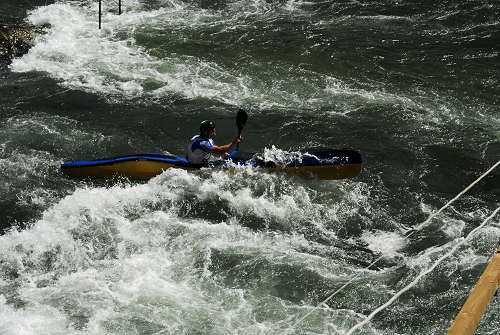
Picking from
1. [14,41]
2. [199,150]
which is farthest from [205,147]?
[14,41]

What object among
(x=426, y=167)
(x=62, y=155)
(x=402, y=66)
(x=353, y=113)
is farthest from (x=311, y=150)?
(x=402, y=66)

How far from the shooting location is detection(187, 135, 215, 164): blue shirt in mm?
8641

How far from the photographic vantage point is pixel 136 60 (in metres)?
12.8

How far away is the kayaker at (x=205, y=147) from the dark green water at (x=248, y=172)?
0.22 m

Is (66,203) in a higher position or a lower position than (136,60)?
lower

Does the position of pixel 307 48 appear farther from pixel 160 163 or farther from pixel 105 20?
pixel 160 163

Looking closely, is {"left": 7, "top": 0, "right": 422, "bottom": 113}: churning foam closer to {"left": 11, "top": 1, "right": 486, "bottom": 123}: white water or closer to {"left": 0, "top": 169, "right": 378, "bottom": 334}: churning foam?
{"left": 11, "top": 1, "right": 486, "bottom": 123}: white water

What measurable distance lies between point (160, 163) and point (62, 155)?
1.77 m

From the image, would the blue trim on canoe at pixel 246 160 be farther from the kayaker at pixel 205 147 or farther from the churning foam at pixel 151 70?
the churning foam at pixel 151 70

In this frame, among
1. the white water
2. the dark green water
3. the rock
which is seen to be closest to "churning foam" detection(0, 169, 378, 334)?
the dark green water

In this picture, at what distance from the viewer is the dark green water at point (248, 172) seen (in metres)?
6.53

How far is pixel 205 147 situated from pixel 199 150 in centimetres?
11

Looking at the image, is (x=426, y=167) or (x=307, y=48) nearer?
(x=426, y=167)

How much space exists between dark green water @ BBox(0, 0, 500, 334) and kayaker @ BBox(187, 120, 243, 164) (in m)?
0.22
